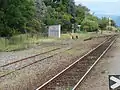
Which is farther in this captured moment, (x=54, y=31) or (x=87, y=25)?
(x=87, y=25)

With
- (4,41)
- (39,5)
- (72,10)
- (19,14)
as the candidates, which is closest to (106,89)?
(4,41)

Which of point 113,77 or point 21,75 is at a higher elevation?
point 113,77

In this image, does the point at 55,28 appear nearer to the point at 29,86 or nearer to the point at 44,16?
the point at 44,16

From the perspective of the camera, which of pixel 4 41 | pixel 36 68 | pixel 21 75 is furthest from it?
pixel 4 41

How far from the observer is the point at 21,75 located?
56.3 feet

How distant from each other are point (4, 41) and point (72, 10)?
246ft

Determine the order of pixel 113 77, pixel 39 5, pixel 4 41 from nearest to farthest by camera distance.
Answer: pixel 113 77, pixel 4 41, pixel 39 5

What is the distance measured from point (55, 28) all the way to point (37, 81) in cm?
4870

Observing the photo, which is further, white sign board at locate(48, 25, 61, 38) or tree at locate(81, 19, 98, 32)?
tree at locate(81, 19, 98, 32)

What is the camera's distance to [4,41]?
38.6 metres

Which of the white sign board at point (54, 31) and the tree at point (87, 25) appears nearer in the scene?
the white sign board at point (54, 31)

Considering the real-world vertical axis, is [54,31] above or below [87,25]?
above

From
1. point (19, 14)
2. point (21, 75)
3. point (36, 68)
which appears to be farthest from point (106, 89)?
point (19, 14)

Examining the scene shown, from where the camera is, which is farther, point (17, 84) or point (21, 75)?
point (21, 75)
